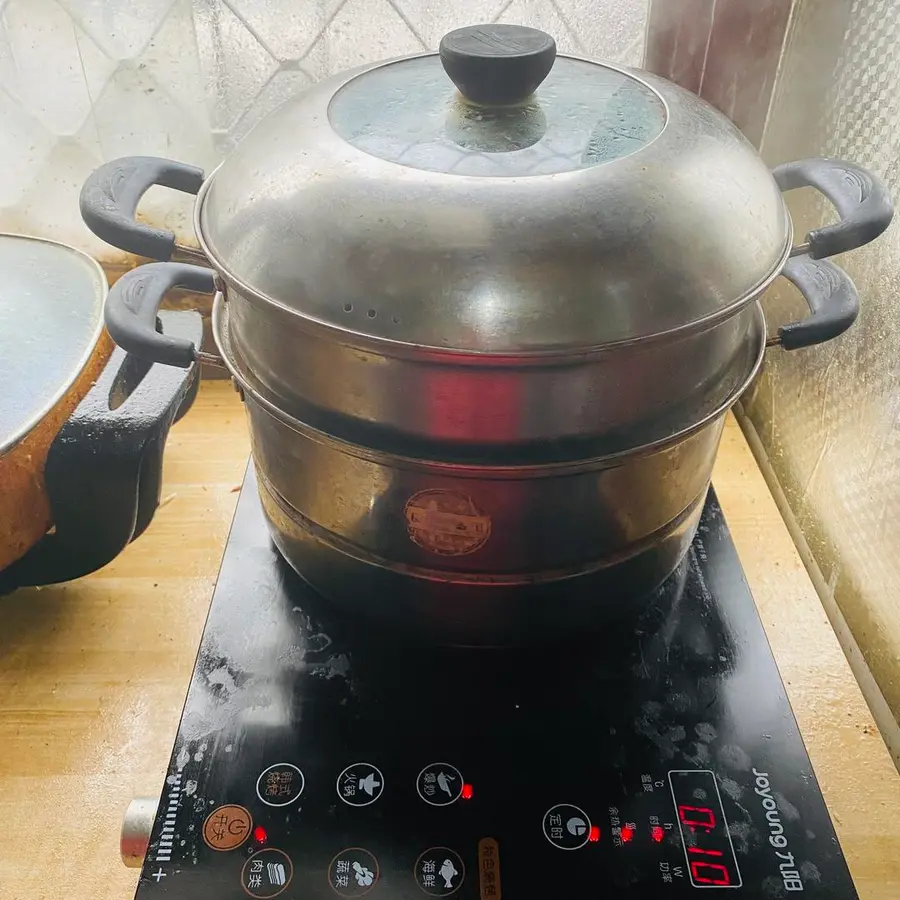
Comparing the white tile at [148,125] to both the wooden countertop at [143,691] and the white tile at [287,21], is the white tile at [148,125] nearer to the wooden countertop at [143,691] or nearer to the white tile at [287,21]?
the white tile at [287,21]

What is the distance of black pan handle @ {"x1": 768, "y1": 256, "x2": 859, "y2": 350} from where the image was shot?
690mm

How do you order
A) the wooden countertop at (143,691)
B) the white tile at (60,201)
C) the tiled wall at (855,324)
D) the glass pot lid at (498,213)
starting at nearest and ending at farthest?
the glass pot lid at (498,213) < the wooden countertop at (143,691) < the tiled wall at (855,324) < the white tile at (60,201)

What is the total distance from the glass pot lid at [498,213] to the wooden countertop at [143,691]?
49cm

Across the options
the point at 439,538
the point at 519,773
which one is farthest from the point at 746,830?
the point at 439,538

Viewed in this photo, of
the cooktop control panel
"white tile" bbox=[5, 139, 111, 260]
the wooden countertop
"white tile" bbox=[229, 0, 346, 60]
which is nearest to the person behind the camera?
the cooktop control panel

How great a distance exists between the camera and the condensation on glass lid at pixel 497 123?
1.95 feet

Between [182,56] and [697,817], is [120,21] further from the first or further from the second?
[697,817]

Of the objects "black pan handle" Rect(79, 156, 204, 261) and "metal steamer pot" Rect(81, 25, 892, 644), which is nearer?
"metal steamer pot" Rect(81, 25, 892, 644)

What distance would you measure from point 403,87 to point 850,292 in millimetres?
414

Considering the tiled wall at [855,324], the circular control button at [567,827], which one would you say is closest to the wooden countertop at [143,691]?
the tiled wall at [855,324]

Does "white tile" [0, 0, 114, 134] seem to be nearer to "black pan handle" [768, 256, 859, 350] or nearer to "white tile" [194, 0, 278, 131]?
"white tile" [194, 0, 278, 131]

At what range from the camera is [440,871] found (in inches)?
25.3

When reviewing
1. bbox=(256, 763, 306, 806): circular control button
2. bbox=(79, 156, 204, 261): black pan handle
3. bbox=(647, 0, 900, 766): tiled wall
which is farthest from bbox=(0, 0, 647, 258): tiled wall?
bbox=(256, 763, 306, 806): circular control button

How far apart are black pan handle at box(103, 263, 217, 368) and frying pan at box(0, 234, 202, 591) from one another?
0.14 meters
